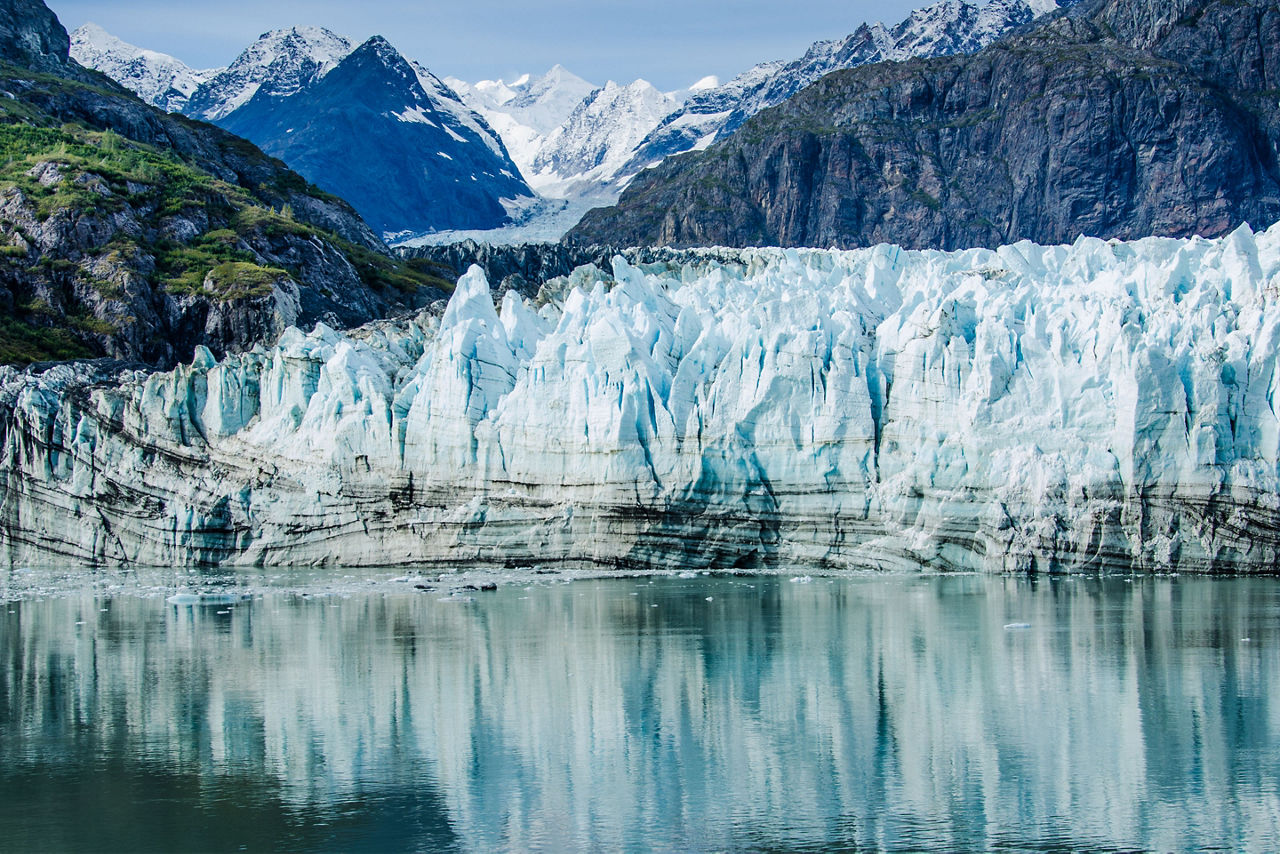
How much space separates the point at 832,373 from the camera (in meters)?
28.6

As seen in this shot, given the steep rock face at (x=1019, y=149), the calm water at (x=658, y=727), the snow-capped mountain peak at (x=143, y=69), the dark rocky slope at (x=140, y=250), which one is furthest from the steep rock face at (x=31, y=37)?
the snow-capped mountain peak at (x=143, y=69)

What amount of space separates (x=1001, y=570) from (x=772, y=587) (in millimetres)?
4415

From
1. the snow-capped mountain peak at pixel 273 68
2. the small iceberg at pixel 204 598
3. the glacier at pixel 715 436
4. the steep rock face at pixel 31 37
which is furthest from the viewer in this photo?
the snow-capped mountain peak at pixel 273 68

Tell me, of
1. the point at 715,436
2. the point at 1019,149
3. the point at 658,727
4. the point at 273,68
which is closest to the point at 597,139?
the point at 273,68

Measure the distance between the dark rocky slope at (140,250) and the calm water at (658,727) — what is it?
93.9ft

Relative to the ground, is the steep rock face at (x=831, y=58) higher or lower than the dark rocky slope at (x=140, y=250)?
higher

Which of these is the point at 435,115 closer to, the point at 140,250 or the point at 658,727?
the point at 140,250

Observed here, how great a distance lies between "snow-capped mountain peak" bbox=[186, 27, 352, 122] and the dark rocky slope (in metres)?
102

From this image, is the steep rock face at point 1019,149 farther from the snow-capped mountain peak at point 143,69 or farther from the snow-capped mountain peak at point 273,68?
the snow-capped mountain peak at point 143,69

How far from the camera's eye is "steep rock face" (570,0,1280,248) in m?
78.3

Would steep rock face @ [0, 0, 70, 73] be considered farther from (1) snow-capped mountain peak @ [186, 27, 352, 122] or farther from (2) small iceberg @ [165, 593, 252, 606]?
(1) snow-capped mountain peak @ [186, 27, 352, 122]

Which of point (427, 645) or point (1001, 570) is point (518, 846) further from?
point (1001, 570)

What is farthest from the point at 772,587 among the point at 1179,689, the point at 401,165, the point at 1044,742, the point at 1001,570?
the point at 401,165

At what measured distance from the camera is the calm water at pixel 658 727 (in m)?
11.6
